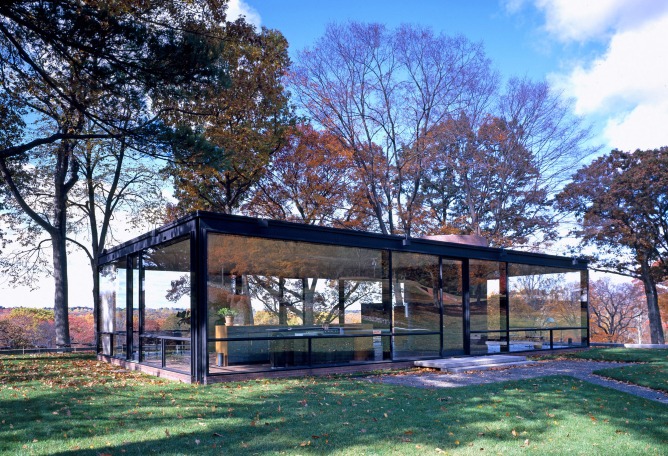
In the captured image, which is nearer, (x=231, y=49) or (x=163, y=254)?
(x=163, y=254)

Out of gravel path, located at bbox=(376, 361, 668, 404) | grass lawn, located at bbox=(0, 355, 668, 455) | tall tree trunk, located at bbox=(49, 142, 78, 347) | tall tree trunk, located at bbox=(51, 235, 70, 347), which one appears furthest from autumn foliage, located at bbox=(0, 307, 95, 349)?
gravel path, located at bbox=(376, 361, 668, 404)

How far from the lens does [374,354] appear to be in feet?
40.2

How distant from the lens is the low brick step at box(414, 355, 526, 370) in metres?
12.1

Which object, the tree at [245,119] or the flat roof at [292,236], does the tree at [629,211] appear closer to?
the flat roof at [292,236]

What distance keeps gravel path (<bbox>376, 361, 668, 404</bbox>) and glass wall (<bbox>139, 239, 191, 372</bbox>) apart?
3.85 metres

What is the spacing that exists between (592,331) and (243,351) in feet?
102

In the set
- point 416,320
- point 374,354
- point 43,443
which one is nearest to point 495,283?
point 416,320

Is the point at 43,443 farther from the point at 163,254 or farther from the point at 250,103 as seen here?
the point at 250,103

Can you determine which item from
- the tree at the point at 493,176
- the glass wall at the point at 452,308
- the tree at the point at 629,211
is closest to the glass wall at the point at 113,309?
the glass wall at the point at 452,308

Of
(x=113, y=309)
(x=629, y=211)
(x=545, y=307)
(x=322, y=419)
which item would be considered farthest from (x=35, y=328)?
(x=629, y=211)

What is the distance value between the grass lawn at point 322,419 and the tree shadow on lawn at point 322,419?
0.05ft

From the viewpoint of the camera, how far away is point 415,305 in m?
13.4

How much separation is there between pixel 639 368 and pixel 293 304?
25.4ft

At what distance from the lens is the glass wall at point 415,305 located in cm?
1286
